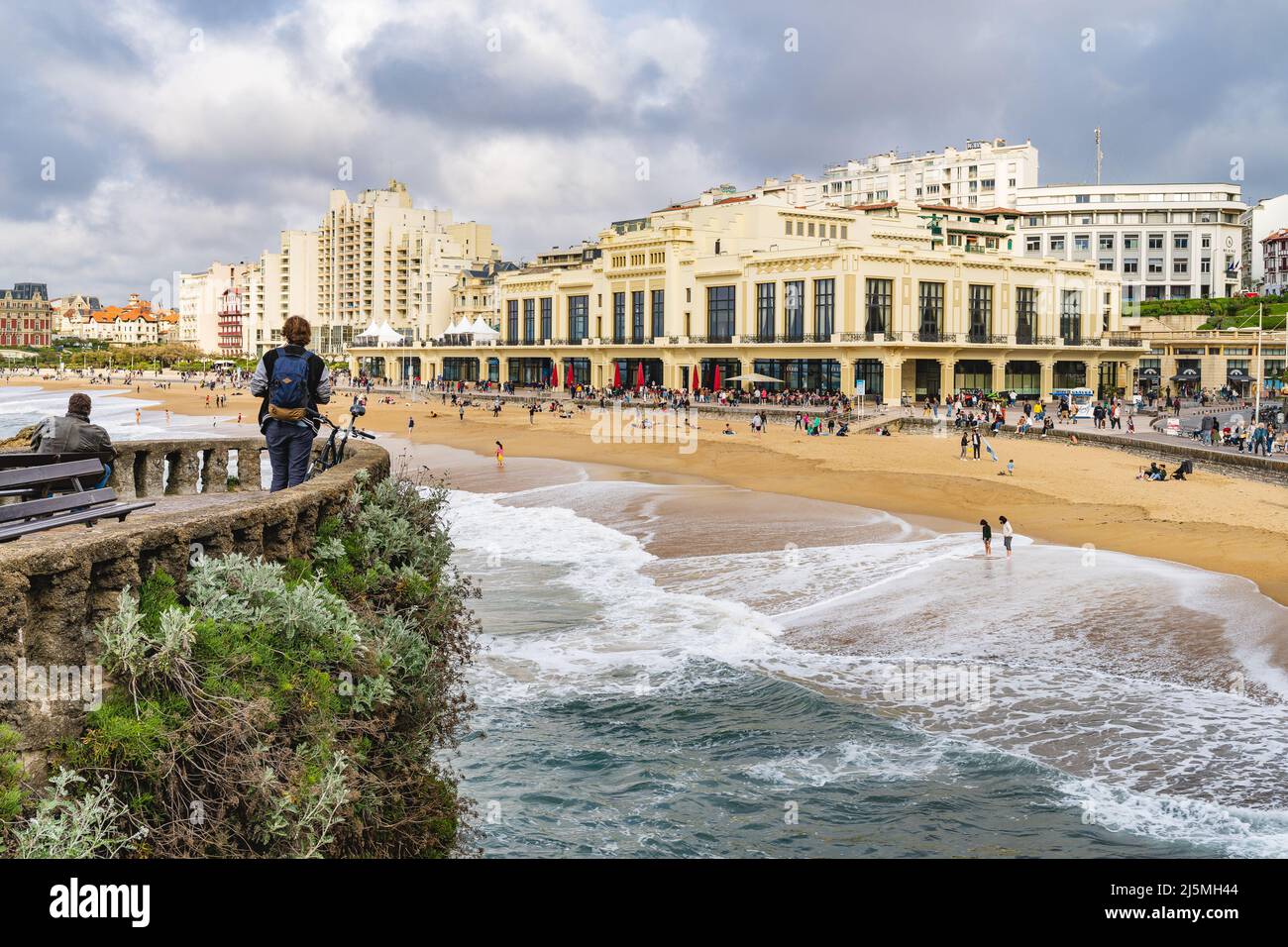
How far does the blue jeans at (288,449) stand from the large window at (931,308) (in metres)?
68.6

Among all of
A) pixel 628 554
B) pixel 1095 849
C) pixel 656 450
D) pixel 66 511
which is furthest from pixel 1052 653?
pixel 656 450

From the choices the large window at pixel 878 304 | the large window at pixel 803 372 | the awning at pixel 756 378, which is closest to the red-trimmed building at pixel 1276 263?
the large window at pixel 878 304

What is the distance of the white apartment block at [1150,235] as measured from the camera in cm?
12375

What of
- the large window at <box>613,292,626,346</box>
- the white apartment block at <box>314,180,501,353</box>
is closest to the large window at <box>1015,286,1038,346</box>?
the large window at <box>613,292,626,346</box>

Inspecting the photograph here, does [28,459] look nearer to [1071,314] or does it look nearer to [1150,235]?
[1071,314]

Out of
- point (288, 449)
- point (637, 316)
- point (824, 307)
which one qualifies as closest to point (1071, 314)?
point (824, 307)

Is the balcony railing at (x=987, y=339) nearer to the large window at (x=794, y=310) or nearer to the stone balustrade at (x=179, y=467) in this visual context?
the large window at (x=794, y=310)

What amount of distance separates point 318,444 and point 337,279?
178008 mm

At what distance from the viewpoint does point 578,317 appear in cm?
9838

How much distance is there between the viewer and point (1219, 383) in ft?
295

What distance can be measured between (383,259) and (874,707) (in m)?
164

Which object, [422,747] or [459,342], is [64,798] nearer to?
[422,747]
